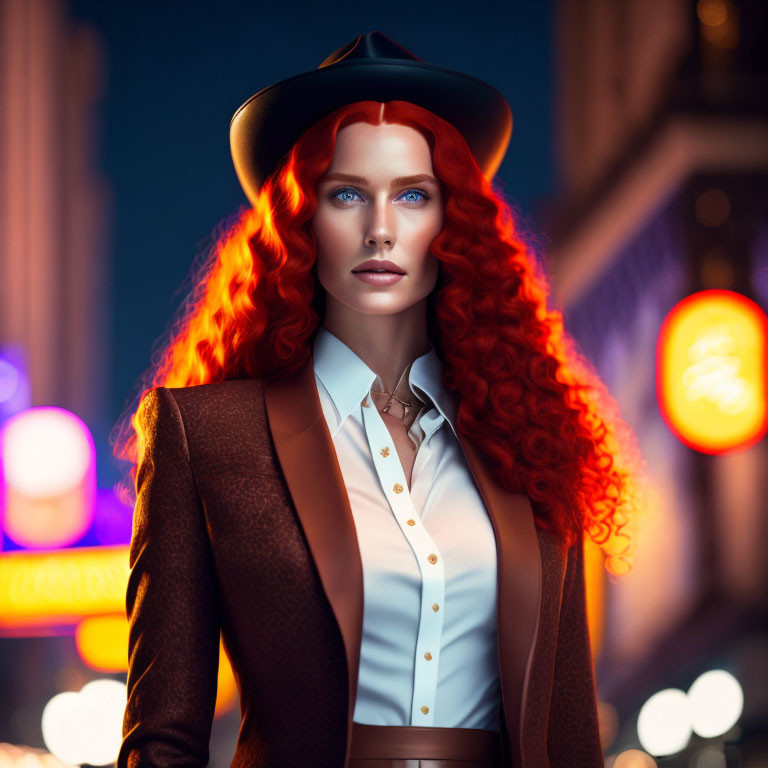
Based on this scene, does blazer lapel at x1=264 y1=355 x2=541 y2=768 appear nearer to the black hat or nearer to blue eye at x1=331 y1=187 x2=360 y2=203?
blue eye at x1=331 y1=187 x2=360 y2=203

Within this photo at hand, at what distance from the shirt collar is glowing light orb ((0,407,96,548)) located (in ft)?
51.8

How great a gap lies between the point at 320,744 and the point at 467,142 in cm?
A: 112

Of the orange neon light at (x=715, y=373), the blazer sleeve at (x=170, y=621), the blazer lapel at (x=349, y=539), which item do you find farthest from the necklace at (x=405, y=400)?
the orange neon light at (x=715, y=373)

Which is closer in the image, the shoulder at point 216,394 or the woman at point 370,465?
the woman at point 370,465

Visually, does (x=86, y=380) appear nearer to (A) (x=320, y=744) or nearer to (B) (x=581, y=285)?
(B) (x=581, y=285)

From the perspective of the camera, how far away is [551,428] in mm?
2070

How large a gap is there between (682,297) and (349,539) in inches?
331

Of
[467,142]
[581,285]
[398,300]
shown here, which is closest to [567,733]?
[398,300]

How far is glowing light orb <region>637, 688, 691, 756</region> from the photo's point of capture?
6.58m

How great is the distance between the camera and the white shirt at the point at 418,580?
69.6 inches

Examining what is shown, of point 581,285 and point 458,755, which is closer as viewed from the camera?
point 458,755

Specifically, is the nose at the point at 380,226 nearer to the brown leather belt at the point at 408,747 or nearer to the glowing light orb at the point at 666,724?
the brown leather belt at the point at 408,747

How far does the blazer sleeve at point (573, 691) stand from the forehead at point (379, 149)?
760mm

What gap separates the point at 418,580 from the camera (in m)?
1.78
